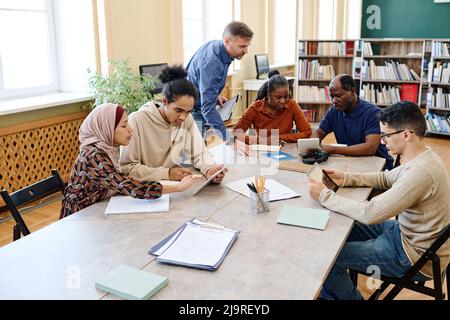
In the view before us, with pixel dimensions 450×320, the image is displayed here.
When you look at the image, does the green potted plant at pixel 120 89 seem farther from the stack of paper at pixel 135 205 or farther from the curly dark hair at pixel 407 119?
the curly dark hair at pixel 407 119

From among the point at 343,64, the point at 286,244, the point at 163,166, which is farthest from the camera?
the point at 343,64

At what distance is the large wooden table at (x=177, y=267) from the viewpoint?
4.42ft

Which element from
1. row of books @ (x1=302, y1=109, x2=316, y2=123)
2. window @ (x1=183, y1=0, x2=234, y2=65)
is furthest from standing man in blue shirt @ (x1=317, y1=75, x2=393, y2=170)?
row of books @ (x1=302, y1=109, x2=316, y2=123)

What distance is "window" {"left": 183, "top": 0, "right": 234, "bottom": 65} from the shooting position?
257 inches

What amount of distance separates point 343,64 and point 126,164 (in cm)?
569

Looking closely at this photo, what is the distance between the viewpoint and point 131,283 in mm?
1358

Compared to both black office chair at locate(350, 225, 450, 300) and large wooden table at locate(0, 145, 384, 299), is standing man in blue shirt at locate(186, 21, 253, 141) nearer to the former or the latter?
large wooden table at locate(0, 145, 384, 299)

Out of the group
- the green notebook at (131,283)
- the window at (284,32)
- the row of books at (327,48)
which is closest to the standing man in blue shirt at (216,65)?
the green notebook at (131,283)

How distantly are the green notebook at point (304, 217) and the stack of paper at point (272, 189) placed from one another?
16 centimetres

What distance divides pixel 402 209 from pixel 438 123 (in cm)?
579

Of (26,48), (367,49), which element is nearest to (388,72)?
(367,49)

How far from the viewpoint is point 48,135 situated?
4.19 meters
